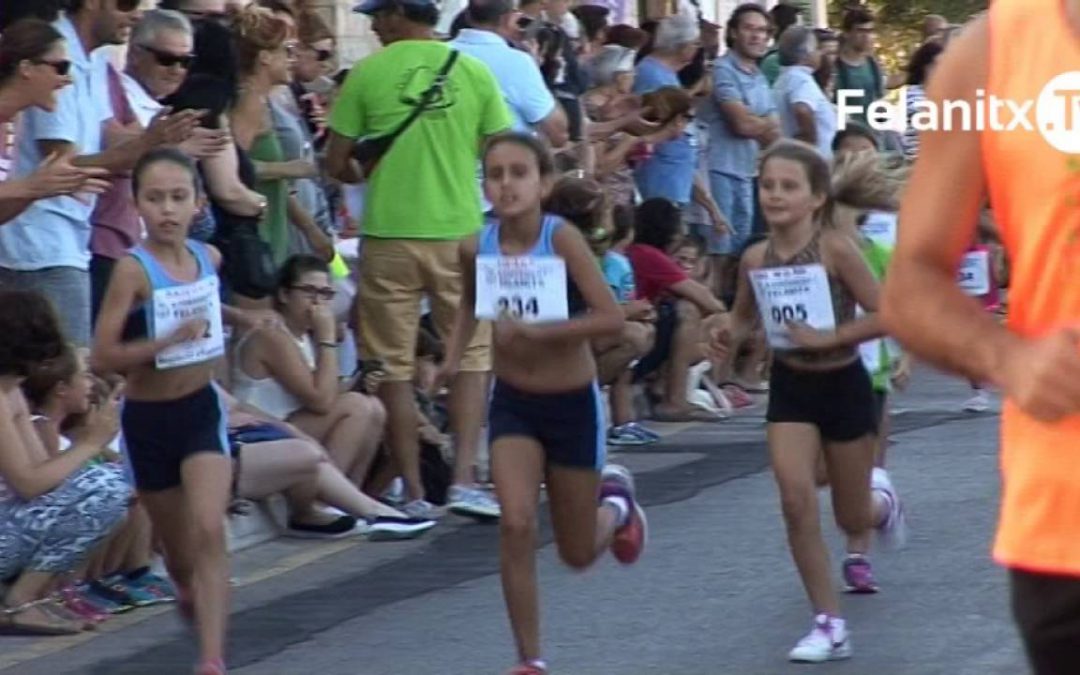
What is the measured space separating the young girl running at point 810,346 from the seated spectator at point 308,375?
2.60m

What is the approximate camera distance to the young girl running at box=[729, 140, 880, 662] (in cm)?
744

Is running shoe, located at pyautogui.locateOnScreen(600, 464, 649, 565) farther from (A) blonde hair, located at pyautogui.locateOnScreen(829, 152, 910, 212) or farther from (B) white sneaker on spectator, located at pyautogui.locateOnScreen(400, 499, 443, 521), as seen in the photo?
(B) white sneaker on spectator, located at pyautogui.locateOnScreen(400, 499, 443, 521)

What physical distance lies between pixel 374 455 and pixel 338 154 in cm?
132

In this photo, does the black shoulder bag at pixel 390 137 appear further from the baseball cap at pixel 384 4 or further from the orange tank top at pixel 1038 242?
the orange tank top at pixel 1038 242

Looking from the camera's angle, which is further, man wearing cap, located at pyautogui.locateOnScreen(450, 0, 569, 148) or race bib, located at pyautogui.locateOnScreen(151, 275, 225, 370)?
man wearing cap, located at pyautogui.locateOnScreen(450, 0, 569, 148)

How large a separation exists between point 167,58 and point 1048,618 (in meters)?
7.36

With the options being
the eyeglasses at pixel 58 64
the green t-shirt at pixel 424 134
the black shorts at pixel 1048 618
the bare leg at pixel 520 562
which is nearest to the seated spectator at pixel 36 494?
the eyeglasses at pixel 58 64

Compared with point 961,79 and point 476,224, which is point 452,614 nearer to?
point 476,224

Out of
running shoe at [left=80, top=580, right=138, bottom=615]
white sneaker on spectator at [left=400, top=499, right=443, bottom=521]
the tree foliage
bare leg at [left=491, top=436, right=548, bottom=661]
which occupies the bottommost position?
the tree foliage

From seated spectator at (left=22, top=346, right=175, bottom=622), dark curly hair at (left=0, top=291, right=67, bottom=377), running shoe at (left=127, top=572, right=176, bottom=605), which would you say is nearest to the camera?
dark curly hair at (left=0, top=291, right=67, bottom=377)

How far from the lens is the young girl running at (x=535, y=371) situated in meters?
6.89

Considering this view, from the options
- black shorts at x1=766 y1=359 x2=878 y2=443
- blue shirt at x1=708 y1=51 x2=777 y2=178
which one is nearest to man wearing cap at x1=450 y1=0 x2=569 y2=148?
black shorts at x1=766 y1=359 x2=878 y2=443

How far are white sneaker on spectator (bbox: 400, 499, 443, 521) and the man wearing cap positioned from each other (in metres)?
1.93

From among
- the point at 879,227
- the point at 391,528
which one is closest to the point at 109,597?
the point at 391,528
